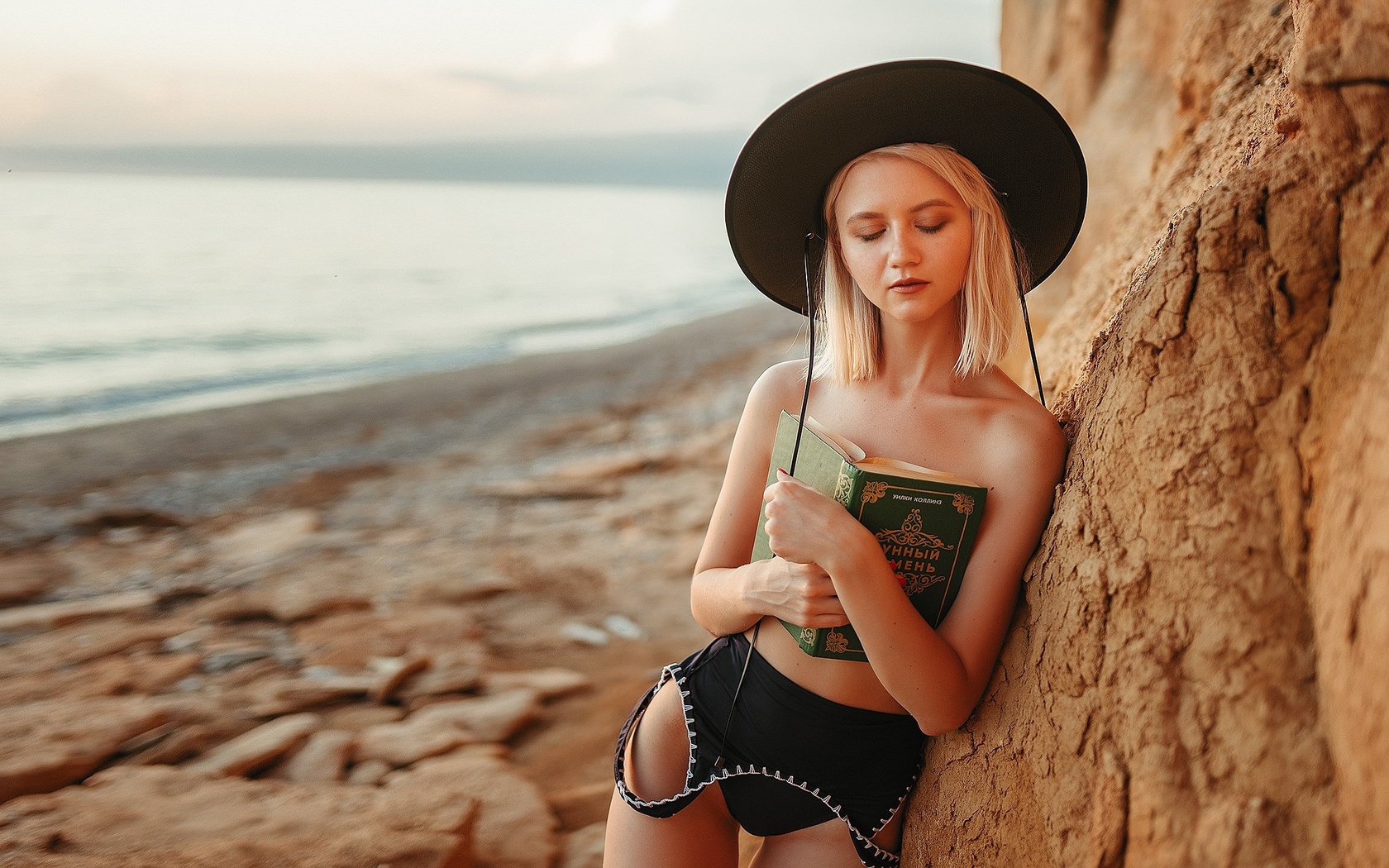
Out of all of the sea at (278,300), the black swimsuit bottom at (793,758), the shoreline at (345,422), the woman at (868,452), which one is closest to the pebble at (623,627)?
the woman at (868,452)

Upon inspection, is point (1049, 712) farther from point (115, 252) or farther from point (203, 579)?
point (115, 252)

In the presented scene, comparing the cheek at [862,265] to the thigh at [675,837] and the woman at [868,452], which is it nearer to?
the woman at [868,452]

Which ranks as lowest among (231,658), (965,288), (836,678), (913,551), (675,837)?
(231,658)

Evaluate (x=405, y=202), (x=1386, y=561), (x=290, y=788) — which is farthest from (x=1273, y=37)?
(x=405, y=202)

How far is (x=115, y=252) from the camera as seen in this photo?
2453 centimetres

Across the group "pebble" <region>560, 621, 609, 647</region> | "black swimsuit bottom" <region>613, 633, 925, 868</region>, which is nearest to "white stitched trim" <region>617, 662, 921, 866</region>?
"black swimsuit bottom" <region>613, 633, 925, 868</region>

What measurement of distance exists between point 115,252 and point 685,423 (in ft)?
72.1

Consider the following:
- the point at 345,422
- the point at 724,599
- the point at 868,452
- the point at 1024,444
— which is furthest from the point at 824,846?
the point at 345,422

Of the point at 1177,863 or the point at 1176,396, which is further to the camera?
the point at 1176,396

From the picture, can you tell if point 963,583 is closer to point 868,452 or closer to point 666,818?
point 868,452

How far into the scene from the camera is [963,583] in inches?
66.8

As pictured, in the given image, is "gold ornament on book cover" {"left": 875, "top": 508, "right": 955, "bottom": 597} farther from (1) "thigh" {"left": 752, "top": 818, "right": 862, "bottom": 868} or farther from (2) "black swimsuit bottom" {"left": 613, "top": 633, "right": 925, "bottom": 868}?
(1) "thigh" {"left": 752, "top": 818, "right": 862, "bottom": 868}

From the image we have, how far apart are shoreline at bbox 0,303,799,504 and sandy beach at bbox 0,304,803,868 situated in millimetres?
57

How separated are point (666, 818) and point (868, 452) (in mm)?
884
